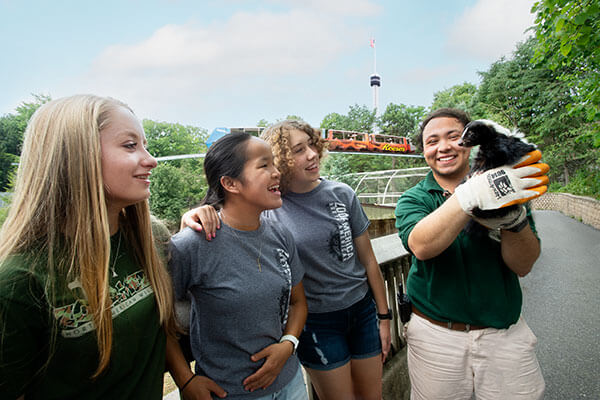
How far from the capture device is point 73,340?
0.85 meters

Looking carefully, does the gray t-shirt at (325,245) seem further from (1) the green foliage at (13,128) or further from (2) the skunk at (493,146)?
(1) the green foliage at (13,128)

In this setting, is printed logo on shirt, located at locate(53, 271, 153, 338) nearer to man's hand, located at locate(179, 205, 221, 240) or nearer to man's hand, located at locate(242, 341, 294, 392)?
man's hand, located at locate(179, 205, 221, 240)

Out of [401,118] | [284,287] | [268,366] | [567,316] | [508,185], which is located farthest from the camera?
[401,118]

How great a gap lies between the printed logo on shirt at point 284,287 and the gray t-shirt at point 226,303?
0.04 metres

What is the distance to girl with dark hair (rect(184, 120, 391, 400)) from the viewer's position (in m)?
1.72

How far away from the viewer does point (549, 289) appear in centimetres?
523

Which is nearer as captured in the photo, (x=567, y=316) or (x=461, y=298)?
(x=461, y=298)

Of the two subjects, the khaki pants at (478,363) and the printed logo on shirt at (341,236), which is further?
the printed logo on shirt at (341,236)

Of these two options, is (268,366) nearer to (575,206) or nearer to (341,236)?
(341,236)

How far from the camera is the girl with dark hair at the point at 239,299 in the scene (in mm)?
1238

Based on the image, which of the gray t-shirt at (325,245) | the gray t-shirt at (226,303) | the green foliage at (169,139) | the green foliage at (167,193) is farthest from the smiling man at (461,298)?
the green foliage at (169,139)

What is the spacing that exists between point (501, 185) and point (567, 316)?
4560 millimetres

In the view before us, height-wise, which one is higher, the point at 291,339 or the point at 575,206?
the point at 291,339

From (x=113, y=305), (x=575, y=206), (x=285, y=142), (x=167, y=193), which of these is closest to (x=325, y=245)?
(x=285, y=142)
